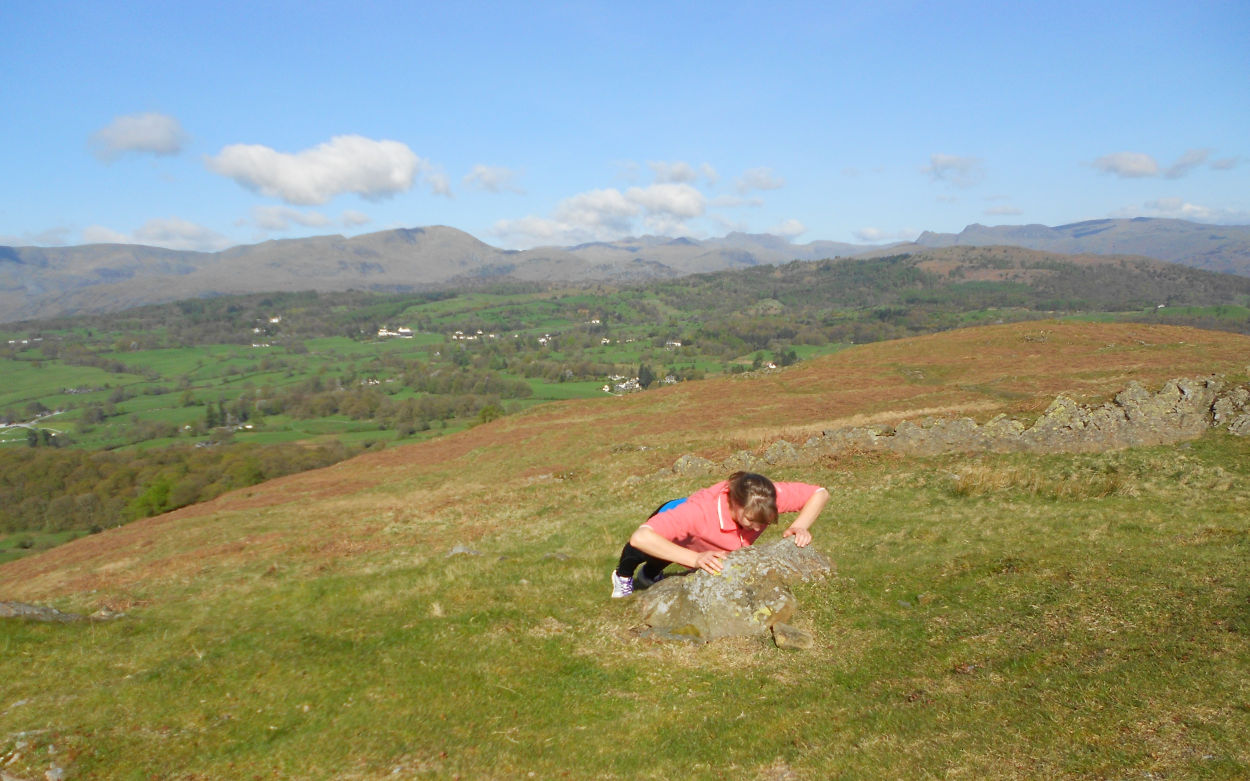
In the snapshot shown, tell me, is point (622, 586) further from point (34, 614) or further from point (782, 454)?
point (782, 454)

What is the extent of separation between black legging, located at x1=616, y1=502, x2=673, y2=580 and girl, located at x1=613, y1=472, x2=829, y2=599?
2273 mm

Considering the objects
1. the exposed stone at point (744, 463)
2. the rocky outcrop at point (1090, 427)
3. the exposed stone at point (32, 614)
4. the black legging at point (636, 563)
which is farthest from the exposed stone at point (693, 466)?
the exposed stone at point (32, 614)

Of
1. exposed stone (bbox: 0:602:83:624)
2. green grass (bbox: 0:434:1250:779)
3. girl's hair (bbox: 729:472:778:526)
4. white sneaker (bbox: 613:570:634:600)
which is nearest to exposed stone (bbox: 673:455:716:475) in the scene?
green grass (bbox: 0:434:1250:779)

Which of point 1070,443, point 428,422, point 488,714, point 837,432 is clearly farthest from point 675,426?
point 428,422

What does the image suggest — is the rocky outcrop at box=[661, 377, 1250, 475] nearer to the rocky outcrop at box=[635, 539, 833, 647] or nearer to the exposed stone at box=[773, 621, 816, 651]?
the rocky outcrop at box=[635, 539, 833, 647]

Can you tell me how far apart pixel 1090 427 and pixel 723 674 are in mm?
20682

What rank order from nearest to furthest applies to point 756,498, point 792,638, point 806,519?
point 756,498
point 806,519
point 792,638

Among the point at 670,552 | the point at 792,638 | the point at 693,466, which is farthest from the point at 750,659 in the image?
the point at 693,466

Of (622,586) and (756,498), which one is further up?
(756,498)

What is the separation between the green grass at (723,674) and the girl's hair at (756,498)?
2.61m

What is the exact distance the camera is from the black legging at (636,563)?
11961mm

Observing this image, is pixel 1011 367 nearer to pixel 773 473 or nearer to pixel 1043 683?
pixel 773 473

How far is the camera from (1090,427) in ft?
76.9

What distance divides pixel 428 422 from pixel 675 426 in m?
77.5
